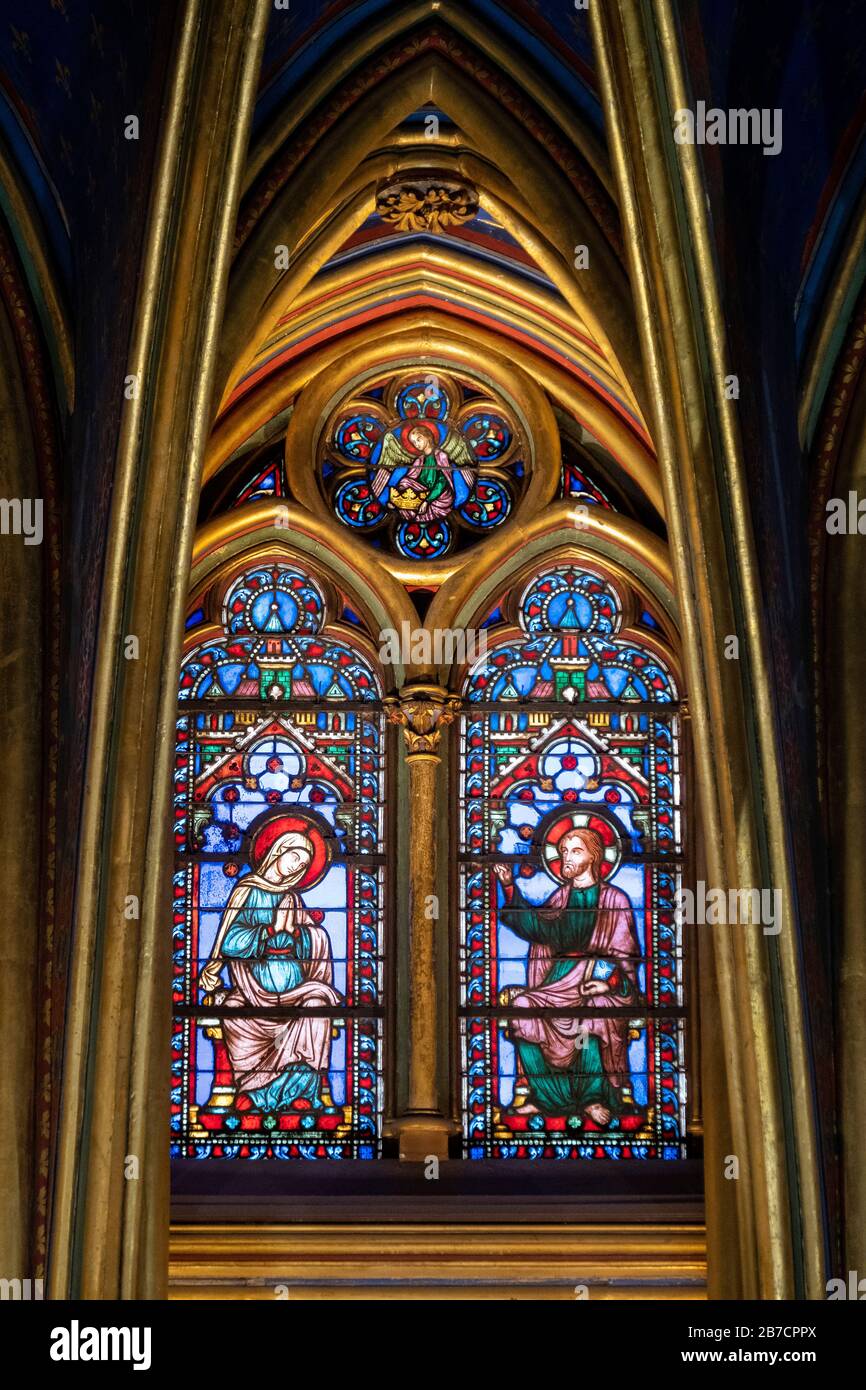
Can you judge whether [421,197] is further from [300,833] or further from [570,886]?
[570,886]

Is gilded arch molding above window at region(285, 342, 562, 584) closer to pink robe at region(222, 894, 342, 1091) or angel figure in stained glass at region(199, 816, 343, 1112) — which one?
angel figure in stained glass at region(199, 816, 343, 1112)

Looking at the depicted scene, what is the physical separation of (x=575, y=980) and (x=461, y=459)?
2.78 m

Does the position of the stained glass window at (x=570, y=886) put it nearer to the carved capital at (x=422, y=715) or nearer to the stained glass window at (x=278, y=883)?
the carved capital at (x=422, y=715)

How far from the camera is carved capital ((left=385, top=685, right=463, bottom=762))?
43.5 feet

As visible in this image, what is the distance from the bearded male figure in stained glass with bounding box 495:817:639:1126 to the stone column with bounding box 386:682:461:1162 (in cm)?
41

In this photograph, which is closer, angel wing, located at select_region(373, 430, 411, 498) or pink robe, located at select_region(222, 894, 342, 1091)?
pink robe, located at select_region(222, 894, 342, 1091)

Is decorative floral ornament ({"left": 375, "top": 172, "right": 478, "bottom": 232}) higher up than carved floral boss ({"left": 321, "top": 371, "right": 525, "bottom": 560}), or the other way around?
decorative floral ornament ({"left": 375, "top": 172, "right": 478, "bottom": 232})

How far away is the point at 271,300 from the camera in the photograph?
37.7ft

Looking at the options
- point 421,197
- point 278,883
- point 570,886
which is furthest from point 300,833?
point 421,197

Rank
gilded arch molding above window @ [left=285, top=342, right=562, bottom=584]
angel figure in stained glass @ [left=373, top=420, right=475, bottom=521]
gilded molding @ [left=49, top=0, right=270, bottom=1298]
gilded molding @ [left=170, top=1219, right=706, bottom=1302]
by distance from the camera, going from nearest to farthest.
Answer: gilded molding @ [left=49, top=0, right=270, bottom=1298] → gilded molding @ [left=170, top=1219, right=706, bottom=1302] → gilded arch molding above window @ [left=285, top=342, right=562, bottom=584] → angel figure in stained glass @ [left=373, top=420, right=475, bottom=521]

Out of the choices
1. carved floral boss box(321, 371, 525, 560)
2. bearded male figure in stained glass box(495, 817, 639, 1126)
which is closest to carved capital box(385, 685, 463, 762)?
bearded male figure in stained glass box(495, 817, 639, 1126)

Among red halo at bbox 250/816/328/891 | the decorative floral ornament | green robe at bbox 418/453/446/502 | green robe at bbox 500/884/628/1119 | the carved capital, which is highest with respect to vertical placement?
the decorative floral ornament

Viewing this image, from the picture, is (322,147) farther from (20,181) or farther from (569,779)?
Answer: (569,779)

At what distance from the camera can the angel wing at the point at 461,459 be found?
1387 centimetres
